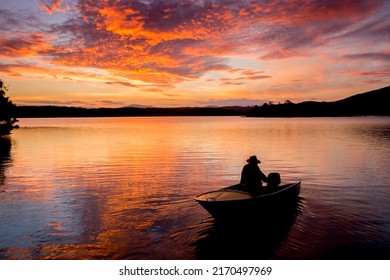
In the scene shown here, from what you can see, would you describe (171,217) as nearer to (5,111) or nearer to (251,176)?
(251,176)

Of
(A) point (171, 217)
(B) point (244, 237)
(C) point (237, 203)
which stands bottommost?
(A) point (171, 217)

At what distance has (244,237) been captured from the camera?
1337 centimetres

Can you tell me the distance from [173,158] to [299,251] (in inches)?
1126

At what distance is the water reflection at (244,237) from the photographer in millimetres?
11820

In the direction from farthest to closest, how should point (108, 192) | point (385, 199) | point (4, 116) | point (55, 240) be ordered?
point (4, 116) < point (108, 192) < point (385, 199) < point (55, 240)

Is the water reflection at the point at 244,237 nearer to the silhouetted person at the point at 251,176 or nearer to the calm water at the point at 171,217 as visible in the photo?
the calm water at the point at 171,217

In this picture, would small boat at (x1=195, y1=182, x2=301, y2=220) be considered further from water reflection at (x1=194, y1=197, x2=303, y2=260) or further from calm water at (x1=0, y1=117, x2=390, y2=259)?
calm water at (x1=0, y1=117, x2=390, y2=259)

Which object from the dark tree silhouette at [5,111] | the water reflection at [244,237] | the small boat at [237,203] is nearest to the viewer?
the water reflection at [244,237]

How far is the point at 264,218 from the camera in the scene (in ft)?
50.1

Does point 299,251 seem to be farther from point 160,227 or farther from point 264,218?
point 160,227

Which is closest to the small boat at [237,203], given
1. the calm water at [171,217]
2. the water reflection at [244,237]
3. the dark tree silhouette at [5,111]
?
the water reflection at [244,237]

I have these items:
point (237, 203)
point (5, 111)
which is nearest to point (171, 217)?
point (237, 203)

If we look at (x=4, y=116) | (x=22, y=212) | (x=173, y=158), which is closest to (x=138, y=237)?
(x=22, y=212)

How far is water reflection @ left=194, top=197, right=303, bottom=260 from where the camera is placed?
1182cm
